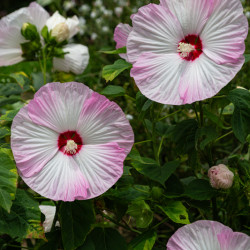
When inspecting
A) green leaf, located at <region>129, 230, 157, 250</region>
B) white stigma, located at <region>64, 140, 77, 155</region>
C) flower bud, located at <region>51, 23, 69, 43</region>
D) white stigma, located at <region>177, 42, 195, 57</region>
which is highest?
white stigma, located at <region>177, 42, 195, 57</region>

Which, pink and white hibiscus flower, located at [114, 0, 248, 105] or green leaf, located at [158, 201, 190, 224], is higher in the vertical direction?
pink and white hibiscus flower, located at [114, 0, 248, 105]

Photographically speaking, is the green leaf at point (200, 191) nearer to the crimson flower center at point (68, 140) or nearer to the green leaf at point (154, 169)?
the green leaf at point (154, 169)

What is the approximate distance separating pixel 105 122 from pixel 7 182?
0.22 m

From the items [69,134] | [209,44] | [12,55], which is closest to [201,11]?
[209,44]

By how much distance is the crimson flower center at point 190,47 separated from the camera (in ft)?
2.88

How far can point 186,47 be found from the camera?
88cm

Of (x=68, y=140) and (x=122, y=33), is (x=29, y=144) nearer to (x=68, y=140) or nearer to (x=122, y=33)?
(x=68, y=140)

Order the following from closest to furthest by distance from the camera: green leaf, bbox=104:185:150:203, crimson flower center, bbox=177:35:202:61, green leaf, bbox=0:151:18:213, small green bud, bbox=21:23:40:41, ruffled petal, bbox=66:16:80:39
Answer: green leaf, bbox=0:151:18:213 < crimson flower center, bbox=177:35:202:61 < green leaf, bbox=104:185:150:203 < small green bud, bbox=21:23:40:41 < ruffled petal, bbox=66:16:80:39

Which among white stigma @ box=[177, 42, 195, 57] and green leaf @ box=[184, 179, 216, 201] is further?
green leaf @ box=[184, 179, 216, 201]

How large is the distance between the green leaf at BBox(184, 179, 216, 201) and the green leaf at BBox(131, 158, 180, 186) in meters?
0.06

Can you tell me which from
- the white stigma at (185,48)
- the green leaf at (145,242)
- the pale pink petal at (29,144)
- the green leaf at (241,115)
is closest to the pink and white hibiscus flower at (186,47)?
the white stigma at (185,48)

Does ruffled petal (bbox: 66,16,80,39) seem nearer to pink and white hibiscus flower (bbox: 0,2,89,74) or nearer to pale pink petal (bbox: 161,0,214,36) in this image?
pink and white hibiscus flower (bbox: 0,2,89,74)

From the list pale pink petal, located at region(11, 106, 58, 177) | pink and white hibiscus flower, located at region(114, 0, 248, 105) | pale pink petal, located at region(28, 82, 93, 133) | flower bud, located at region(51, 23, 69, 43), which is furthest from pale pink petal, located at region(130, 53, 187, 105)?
flower bud, located at region(51, 23, 69, 43)

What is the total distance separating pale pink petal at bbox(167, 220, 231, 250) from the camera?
34.3 inches
